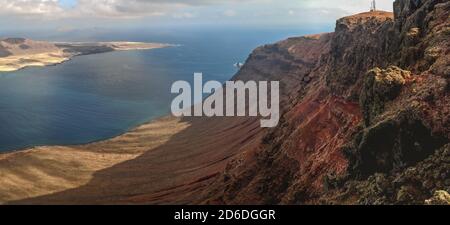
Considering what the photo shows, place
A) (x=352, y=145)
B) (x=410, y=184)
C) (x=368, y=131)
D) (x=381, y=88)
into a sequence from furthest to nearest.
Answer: (x=381, y=88) → (x=352, y=145) → (x=368, y=131) → (x=410, y=184)

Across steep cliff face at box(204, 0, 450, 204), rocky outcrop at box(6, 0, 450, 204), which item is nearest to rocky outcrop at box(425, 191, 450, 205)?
rocky outcrop at box(6, 0, 450, 204)

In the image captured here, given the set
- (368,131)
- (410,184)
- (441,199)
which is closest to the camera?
(441,199)

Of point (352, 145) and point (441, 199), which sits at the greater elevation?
point (441, 199)

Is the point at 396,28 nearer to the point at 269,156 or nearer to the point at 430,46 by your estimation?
the point at 430,46

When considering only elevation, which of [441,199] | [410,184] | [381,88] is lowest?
[410,184]

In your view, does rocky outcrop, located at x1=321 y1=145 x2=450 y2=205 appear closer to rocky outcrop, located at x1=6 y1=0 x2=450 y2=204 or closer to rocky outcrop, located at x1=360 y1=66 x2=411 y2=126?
rocky outcrop, located at x1=6 y1=0 x2=450 y2=204

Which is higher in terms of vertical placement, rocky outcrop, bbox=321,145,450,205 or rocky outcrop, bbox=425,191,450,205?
rocky outcrop, bbox=425,191,450,205

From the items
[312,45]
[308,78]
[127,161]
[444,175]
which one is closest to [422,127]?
[444,175]

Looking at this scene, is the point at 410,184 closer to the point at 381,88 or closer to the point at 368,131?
the point at 368,131

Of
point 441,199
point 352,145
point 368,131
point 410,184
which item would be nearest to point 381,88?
point 368,131
